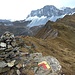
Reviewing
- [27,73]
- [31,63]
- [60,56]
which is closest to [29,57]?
[31,63]

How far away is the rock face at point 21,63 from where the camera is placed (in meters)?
26.6

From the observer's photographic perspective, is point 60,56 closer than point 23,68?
No

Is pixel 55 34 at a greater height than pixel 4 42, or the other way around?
pixel 4 42

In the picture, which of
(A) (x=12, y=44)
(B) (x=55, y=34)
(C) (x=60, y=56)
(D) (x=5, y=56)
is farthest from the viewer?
(B) (x=55, y=34)

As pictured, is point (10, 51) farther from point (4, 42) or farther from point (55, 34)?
point (55, 34)

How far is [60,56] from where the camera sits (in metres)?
42.2

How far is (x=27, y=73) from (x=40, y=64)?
263cm

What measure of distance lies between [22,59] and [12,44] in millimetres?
1887

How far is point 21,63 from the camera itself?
27531 mm

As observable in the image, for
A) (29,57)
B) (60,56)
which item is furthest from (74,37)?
(29,57)

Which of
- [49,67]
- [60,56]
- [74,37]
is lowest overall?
[74,37]

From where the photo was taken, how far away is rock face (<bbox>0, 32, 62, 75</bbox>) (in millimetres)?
26578

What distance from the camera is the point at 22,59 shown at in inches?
1115

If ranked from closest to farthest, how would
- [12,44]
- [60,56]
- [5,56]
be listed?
1. [5,56]
2. [12,44]
3. [60,56]
